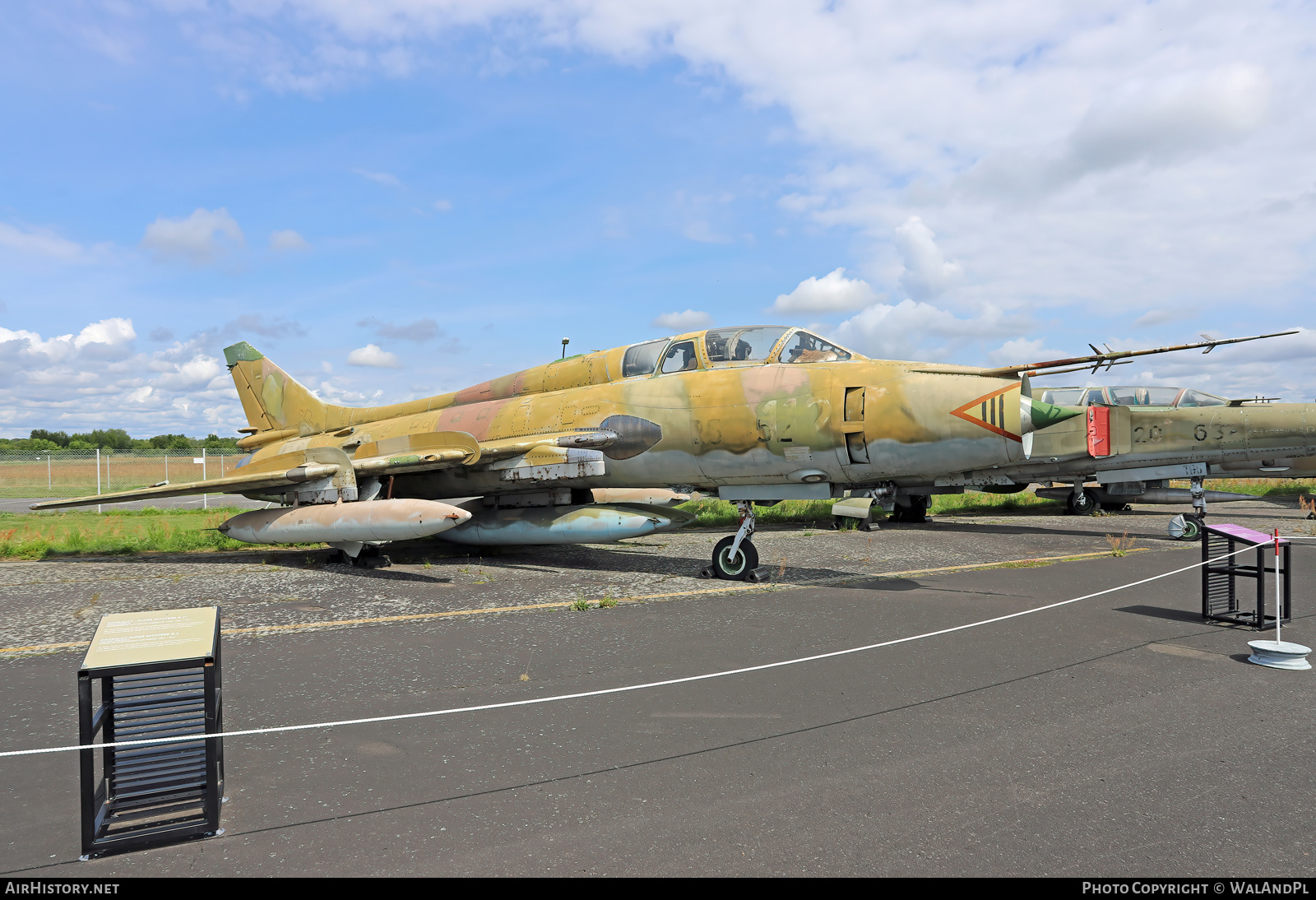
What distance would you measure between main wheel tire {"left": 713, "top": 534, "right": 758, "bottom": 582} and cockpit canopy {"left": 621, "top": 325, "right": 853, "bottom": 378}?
2.47 metres

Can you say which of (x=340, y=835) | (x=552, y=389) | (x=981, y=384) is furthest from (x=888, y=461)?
(x=340, y=835)

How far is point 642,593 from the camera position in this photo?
8594 millimetres

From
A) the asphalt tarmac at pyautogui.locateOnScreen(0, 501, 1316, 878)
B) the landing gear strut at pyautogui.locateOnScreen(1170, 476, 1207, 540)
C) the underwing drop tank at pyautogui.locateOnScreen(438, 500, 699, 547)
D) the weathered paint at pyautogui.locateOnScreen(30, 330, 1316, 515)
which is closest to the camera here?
the asphalt tarmac at pyautogui.locateOnScreen(0, 501, 1316, 878)

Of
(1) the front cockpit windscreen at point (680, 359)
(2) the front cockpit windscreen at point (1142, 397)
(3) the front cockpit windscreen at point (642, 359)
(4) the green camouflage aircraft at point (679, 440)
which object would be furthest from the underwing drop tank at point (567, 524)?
(2) the front cockpit windscreen at point (1142, 397)

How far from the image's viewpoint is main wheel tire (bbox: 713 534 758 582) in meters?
9.55

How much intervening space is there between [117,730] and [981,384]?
305 inches

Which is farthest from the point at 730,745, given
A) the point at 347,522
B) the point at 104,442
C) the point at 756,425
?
the point at 104,442

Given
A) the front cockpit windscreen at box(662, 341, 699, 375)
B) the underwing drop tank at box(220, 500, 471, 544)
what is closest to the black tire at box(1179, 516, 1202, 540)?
the front cockpit windscreen at box(662, 341, 699, 375)

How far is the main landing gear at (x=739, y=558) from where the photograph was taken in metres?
9.54

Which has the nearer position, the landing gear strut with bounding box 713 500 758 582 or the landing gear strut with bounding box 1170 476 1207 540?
the landing gear strut with bounding box 713 500 758 582

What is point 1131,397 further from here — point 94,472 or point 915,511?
point 94,472

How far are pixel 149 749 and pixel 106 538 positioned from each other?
46.8 feet

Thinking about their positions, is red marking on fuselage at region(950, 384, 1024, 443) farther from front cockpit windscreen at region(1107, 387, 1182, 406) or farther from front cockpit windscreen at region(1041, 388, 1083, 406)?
front cockpit windscreen at region(1041, 388, 1083, 406)

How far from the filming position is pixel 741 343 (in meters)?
9.63
